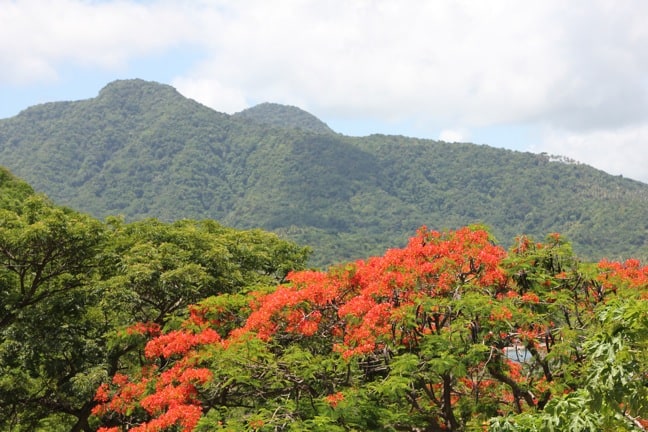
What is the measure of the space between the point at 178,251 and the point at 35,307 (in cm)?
350

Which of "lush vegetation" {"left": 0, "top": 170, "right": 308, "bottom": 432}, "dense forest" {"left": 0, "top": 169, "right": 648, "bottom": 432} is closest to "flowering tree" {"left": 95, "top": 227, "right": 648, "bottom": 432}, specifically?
"dense forest" {"left": 0, "top": 169, "right": 648, "bottom": 432}

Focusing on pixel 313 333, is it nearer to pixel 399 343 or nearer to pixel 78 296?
pixel 399 343

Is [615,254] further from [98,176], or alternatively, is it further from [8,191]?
[98,176]

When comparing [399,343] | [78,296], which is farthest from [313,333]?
[78,296]

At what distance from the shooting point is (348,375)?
11.0 m

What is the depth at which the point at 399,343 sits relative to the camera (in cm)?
1110

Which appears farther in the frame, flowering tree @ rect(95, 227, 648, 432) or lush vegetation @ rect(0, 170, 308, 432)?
lush vegetation @ rect(0, 170, 308, 432)

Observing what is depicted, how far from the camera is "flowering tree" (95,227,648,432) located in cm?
1030

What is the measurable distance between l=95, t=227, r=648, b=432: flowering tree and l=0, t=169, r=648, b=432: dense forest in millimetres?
35

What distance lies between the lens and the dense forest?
1035 cm

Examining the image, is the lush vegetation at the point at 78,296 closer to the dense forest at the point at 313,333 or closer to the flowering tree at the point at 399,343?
the dense forest at the point at 313,333

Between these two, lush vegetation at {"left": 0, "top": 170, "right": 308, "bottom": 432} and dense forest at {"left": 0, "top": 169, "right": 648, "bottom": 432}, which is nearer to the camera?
dense forest at {"left": 0, "top": 169, "right": 648, "bottom": 432}

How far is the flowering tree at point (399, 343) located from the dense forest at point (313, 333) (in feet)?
0.11

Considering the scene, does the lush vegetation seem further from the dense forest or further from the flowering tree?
the flowering tree
